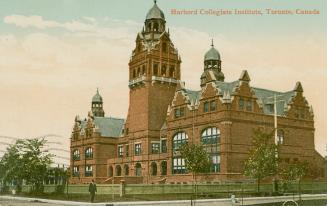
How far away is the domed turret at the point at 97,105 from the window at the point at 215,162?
41.0 meters

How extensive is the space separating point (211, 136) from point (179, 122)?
252 inches

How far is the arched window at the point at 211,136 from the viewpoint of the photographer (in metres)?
59.3

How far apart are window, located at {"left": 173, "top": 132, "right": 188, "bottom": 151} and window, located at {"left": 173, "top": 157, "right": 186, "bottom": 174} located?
4.76ft

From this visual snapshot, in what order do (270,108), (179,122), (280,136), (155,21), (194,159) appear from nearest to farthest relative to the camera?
(194,159) < (280,136) < (270,108) < (179,122) < (155,21)

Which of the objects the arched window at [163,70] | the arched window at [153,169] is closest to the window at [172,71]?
the arched window at [163,70]

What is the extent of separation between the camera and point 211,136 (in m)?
60.2

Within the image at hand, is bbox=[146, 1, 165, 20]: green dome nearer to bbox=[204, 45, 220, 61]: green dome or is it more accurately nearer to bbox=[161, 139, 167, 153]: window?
bbox=[204, 45, 220, 61]: green dome

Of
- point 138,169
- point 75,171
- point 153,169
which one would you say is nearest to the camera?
point 153,169

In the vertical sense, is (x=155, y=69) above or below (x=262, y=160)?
above

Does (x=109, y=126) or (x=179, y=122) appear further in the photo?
(x=109, y=126)

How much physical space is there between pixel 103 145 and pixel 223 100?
3155 cm

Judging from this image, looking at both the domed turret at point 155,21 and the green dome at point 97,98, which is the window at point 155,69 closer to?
the domed turret at point 155,21

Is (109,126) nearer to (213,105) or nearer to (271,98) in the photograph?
(213,105)

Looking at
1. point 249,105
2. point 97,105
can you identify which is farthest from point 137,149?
point 97,105
